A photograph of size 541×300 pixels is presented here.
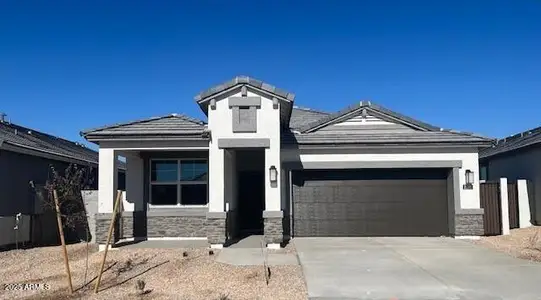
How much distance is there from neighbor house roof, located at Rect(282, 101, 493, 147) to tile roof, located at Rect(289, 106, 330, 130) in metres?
4.47

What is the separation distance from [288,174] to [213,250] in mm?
4057

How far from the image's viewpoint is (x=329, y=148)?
16.3 m

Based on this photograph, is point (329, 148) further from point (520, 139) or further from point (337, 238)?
point (520, 139)

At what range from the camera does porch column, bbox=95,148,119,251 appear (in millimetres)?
14906

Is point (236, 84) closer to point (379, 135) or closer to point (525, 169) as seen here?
point (379, 135)

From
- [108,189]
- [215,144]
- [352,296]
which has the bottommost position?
[352,296]

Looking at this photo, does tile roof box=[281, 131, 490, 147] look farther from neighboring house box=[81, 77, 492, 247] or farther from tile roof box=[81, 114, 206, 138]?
tile roof box=[81, 114, 206, 138]

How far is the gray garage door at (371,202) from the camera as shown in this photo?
16453mm

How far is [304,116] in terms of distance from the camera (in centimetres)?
2375

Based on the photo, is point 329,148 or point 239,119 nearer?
point 239,119

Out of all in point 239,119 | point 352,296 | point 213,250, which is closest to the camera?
point 352,296

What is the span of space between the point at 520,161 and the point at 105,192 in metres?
15.7

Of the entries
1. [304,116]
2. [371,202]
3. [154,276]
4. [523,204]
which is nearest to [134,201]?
[154,276]

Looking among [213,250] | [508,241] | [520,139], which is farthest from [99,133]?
[520,139]
